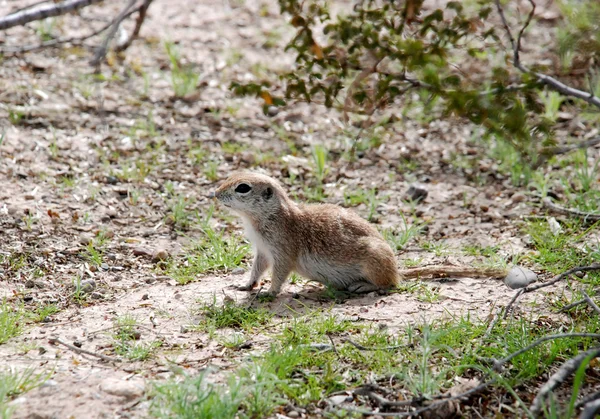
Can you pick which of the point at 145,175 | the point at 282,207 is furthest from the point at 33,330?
the point at 145,175

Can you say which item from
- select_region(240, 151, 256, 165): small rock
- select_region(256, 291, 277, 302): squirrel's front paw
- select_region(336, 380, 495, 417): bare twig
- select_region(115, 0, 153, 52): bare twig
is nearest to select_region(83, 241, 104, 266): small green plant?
select_region(256, 291, 277, 302): squirrel's front paw

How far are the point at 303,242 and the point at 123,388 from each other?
5.86 ft

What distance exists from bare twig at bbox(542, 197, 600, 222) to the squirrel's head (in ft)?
7.82

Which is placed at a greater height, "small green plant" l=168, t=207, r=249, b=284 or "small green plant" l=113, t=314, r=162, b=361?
"small green plant" l=113, t=314, r=162, b=361

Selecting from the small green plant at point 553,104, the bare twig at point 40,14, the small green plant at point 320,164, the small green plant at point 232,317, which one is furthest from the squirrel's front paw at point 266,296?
the small green plant at point 553,104

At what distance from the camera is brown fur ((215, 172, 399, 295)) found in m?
4.88

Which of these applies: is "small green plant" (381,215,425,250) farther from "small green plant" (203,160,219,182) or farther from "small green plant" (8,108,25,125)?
"small green plant" (8,108,25,125)

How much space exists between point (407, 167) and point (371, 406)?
147 inches

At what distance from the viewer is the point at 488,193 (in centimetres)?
650

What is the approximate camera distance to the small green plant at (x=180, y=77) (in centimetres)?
770

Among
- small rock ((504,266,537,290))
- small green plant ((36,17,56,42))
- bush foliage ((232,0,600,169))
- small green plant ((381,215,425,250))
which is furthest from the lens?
small green plant ((36,17,56,42))

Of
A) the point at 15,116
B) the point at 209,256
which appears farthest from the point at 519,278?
the point at 15,116

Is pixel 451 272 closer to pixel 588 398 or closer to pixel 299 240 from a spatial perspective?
pixel 299 240

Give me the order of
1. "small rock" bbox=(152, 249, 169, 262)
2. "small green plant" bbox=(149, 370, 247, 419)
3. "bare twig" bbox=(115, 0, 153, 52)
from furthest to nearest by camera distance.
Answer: "bare twig" bbox=(115, 0, 153, 52), "small rock" bbox=(152, 249, 169, 262), "small green plant" bbox=(149, 370, 247, 419)
